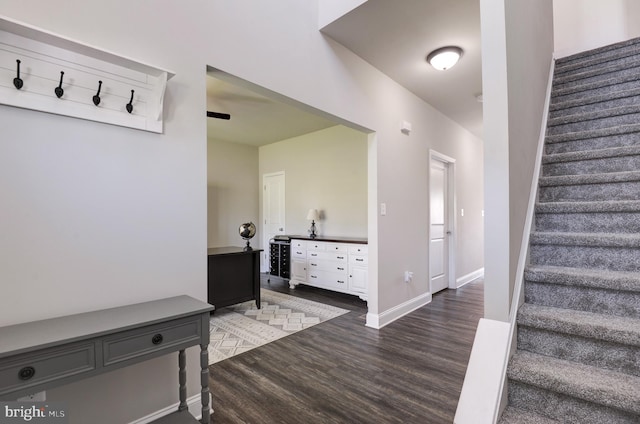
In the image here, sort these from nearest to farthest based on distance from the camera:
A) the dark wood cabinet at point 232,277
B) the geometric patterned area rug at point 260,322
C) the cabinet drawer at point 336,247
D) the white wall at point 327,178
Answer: the geometric patterned area rug at point 260,322 → the dark wood cabinet at point 232,277 → the cabinet drawer at point 336,247 → the white wall at point 327,178

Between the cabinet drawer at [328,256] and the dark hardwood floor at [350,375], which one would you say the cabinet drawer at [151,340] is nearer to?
the dark hardwood floor at [350,375]

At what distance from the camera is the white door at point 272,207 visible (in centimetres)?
620

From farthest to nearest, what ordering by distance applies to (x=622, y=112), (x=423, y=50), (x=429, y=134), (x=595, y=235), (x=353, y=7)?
(x=429, y=134)
(x=423, y=50)
(x=353, y=7)
(x=622, y=112)
(x=595, y=235)

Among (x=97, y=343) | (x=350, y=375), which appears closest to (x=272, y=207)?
(x=350, y=375)

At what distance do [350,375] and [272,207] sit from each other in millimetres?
4524

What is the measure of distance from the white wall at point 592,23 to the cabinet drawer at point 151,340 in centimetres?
551

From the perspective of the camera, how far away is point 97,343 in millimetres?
1167

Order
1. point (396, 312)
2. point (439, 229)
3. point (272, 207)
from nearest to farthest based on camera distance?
point (396, 312), point (439, 229), point (272, 207)

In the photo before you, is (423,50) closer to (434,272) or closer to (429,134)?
(429,134)

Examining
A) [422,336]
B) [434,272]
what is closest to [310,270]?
[434,272]

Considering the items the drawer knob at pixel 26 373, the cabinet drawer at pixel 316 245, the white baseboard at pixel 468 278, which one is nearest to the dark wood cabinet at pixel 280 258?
the cabinet drawer at pixel 316 245

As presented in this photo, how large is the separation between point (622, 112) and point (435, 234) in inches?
107

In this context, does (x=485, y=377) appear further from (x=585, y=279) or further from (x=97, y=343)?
(x=97, y=343)

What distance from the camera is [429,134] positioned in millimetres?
4250
